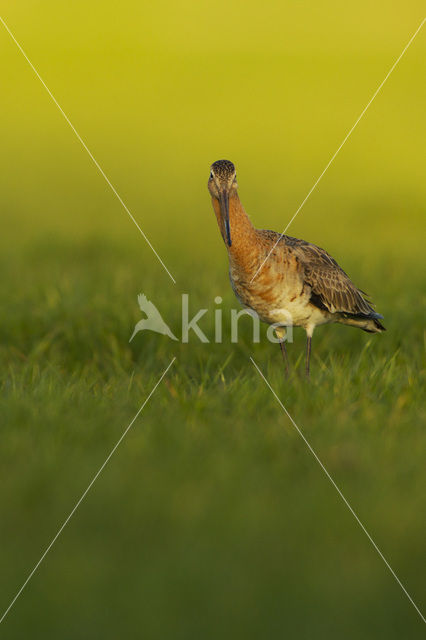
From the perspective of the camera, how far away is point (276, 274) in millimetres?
6441

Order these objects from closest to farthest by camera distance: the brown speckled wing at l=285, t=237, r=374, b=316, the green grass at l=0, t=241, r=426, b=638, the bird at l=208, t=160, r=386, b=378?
the green grass at l=0, t=241, r=426, b=638, the bird at l=208, t=160, r=386, b=378, the brown speckled wing at l=285, t=237, r=374, b=316

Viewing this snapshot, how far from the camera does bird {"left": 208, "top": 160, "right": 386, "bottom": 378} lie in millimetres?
6348

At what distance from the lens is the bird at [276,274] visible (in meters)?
6.35

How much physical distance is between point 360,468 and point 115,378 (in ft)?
8.35

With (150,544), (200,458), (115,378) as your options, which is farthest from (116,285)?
(150,544)

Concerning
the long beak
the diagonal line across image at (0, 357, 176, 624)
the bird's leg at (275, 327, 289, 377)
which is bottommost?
the diagonal line across image at (0, 357, 176, 624)

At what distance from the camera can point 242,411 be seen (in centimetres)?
521

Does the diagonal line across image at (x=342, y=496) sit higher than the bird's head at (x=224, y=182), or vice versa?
the bird's head at (x=224, y=182)

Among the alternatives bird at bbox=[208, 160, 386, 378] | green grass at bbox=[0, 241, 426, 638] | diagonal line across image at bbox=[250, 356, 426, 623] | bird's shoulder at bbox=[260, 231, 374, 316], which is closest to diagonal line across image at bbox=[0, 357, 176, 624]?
green grass at bbox=[0, 241, 426, 638]

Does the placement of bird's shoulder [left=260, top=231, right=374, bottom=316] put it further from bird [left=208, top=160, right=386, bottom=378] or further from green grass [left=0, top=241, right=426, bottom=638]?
green grass [left=0, top=241, right=426, bottom=638]

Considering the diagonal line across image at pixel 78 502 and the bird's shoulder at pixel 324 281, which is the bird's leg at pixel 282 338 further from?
the diagonal line across image at pixel 78 502

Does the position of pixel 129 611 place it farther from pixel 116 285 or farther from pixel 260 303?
pixel 116 285

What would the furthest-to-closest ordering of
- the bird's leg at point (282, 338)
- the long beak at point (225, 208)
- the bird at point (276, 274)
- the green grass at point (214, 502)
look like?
the bird's leg at point (282, 338) < the bird at point (276, 274) < the long beak at point (225, 208) < the green grass at point (214, 502)

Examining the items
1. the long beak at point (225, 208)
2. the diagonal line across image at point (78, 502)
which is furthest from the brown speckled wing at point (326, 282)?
the diagonal line across image at point (78, 502)
